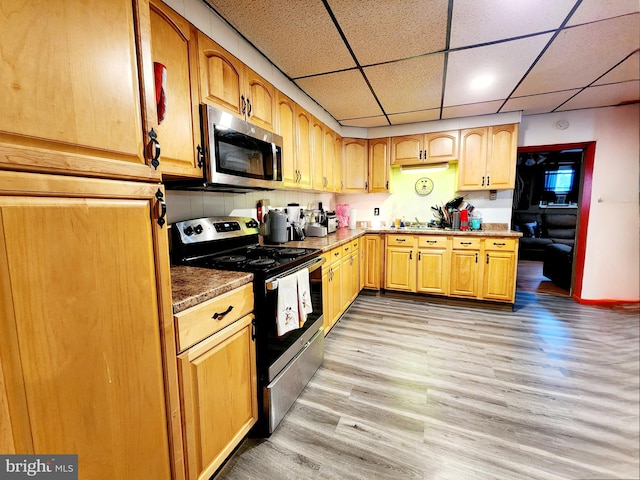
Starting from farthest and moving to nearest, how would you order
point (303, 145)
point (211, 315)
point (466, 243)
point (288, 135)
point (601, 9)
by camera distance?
point (466, 243), point (303, 145), point (288, 135), point (601, 9), point (211, 315)

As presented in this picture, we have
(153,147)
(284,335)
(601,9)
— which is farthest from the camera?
(284,335)

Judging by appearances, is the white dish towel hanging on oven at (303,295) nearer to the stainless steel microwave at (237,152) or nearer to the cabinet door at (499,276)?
the stainless steel microwave at (237,152)

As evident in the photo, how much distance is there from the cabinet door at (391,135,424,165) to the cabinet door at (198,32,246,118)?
2.35 metres

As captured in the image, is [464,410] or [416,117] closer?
[464,410]

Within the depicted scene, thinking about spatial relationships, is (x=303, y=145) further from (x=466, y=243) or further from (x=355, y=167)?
(x=466, y=243)

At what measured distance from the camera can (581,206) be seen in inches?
125

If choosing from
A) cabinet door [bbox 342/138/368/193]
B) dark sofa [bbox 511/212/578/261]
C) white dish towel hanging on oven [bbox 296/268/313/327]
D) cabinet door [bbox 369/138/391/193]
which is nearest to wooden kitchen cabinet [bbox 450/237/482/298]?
cabinet door [bbox 369/138/391/193]

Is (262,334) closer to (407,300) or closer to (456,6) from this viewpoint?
(456,6)

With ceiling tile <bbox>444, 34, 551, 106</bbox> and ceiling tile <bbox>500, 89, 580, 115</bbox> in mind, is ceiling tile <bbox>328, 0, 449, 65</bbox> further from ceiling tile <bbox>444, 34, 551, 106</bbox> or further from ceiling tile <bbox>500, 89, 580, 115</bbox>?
ceiling tile <bbox>500, 89, 580, 115</bbox>

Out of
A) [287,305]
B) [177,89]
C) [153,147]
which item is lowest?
[287,305]

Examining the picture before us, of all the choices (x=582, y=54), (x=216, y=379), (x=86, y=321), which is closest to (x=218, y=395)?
(x=216, y=379)

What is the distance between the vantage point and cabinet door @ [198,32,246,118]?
1.38 meters

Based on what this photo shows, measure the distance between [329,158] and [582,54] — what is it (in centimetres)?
211

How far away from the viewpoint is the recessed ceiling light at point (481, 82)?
2.19 meters
